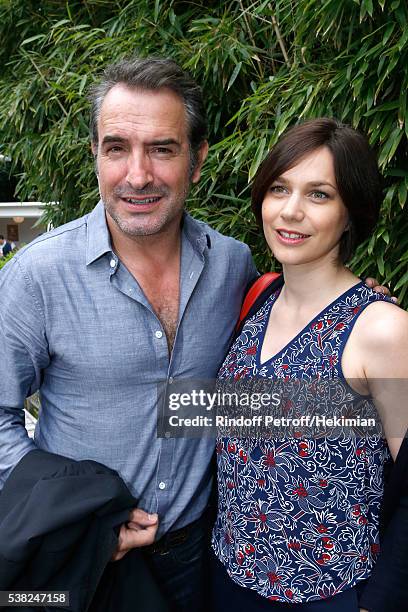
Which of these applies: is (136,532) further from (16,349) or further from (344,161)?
(344,161)

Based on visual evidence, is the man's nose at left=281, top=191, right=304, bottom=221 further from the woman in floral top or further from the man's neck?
the man's neck

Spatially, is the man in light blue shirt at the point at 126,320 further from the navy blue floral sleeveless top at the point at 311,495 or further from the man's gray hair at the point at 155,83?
the navy blue floral sleeveless top at the point at 311,495

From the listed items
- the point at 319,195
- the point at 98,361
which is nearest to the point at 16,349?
the point at 98,361

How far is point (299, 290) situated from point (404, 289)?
1.04m

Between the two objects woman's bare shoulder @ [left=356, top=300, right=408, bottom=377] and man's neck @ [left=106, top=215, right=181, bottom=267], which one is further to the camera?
man's neck @ [left=106, top=215, right=181, bottom=267]

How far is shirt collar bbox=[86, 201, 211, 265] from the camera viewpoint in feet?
5.37

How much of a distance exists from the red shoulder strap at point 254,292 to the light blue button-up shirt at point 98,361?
110 millimetres

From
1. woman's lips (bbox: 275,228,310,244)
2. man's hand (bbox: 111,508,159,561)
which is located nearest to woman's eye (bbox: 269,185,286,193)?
woman's lips (bbox: 275,228,310,244)

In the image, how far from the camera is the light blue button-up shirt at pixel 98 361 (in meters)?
1.57

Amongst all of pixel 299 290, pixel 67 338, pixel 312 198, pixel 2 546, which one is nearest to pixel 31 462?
pixel 2 546

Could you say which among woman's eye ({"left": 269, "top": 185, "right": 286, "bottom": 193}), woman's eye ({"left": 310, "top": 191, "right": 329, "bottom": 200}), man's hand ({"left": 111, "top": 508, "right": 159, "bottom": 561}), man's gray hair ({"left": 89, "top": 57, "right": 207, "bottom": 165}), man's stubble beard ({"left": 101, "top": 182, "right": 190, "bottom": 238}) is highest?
man's gray hair ({"left": 89, "top": 57, "right": 207, "bottom": 165})

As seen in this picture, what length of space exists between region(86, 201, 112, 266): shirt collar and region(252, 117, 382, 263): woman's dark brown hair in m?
0.42

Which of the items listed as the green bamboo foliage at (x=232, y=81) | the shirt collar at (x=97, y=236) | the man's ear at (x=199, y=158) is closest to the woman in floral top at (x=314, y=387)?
the man's ear at (x=199, y=158)

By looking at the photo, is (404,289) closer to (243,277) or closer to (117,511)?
(243,277)
